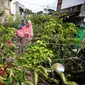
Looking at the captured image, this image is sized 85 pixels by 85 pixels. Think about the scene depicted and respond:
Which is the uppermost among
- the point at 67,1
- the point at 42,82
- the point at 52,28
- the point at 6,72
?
the point at 67,1

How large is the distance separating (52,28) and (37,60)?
4114 mm

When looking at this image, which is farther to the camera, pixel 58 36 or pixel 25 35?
pixel 58 36

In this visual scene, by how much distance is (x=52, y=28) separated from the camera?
7.96 metres

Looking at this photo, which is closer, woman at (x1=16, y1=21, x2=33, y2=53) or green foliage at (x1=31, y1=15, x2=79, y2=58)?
green foliage at (x1=31, y1=15, x2=79, y2=58)

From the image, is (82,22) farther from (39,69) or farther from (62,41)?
(39,69)

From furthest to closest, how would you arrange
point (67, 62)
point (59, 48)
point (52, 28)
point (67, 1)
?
1. point (67, 1)
2. point (52, 28)
3. point (59, 48)
4. point (67, 62)

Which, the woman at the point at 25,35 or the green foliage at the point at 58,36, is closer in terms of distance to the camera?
the green foliage at the point at 58,36

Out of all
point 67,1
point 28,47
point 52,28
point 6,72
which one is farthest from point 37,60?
point 67,1

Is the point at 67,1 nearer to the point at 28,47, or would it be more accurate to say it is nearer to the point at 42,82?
the point at 28,47

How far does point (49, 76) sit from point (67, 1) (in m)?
11.2

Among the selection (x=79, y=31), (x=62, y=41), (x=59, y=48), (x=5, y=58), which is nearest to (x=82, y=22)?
(x=79, y=31)

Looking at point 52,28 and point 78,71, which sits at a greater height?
point 52,28

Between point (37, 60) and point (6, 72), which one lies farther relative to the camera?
point (37, 60)

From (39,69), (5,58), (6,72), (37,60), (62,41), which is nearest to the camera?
(6,72)
